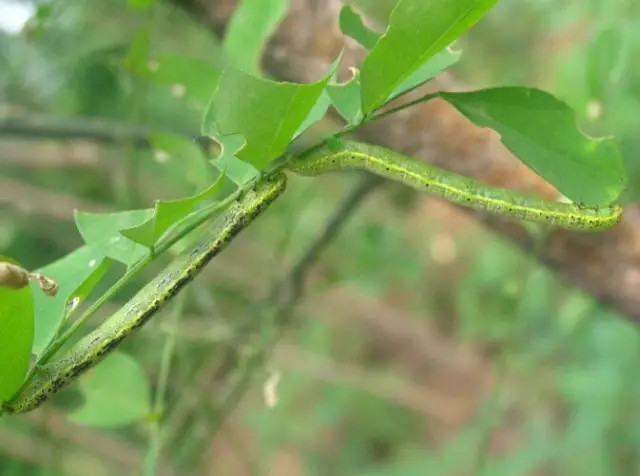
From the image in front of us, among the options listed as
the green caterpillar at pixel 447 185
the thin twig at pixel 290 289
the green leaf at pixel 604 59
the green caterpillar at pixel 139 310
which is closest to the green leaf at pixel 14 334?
the green caterpillar at pixel 139 310

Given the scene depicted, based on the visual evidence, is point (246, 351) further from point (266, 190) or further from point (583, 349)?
point (583, 349)

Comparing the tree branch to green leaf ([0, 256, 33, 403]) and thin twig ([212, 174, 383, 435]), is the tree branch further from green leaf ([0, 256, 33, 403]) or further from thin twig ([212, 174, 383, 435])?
green leaf ([0, 256, 33, 403])

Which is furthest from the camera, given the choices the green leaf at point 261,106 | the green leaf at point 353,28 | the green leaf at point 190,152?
the green leaf at point 190,152

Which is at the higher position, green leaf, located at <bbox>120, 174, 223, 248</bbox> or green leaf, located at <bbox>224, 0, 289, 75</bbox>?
green leaf, located at <bbox>224, 0, 289, 75</bbox>

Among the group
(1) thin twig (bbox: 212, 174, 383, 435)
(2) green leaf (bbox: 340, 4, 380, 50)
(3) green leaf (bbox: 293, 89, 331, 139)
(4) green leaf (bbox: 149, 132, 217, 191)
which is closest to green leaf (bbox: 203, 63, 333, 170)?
(3) green leaf (bbox: 293, 89, 331, 139)

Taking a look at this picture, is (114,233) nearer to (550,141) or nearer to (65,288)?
(65,288)

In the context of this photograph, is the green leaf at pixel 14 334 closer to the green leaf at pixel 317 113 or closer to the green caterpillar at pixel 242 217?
the green caterpillar at pixel 242 217
